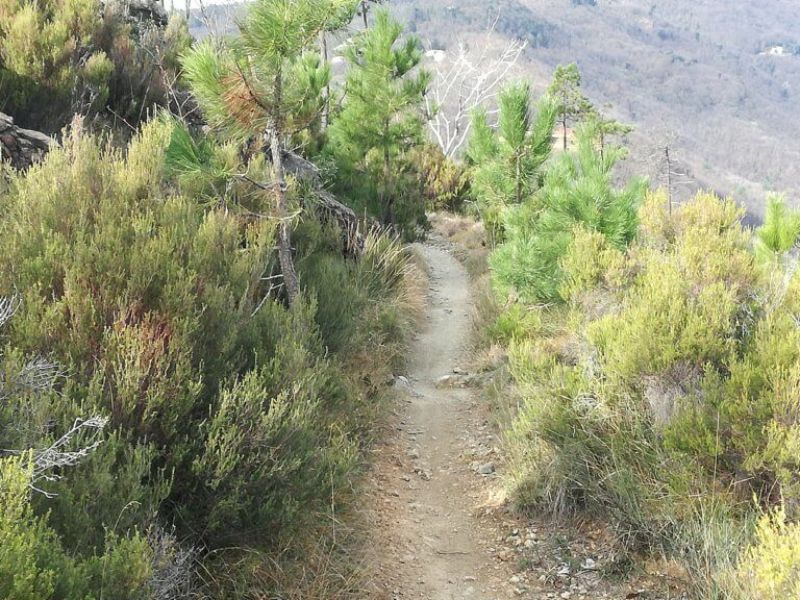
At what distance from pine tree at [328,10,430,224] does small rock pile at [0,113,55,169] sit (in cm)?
602

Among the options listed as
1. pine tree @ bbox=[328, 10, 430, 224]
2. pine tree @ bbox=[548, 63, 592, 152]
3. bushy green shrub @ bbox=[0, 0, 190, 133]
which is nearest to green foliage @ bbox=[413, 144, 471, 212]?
pine tree @ bbox=[548, 63, 592, 152]

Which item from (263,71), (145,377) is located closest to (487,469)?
(145,377)

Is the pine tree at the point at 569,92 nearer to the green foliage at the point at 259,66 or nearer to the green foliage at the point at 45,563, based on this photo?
the green foliage at the point at 259,66

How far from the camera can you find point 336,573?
3.28 m

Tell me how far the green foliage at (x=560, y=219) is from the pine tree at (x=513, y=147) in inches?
17.0

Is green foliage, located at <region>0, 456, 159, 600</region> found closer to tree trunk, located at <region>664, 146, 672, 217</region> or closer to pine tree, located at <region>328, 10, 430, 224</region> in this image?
tree trunk, located at <region>664, 146, 672, 217</region>

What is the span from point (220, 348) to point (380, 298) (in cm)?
496

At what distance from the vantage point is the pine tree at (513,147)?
746cm

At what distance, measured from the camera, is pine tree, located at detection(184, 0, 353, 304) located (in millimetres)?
4020

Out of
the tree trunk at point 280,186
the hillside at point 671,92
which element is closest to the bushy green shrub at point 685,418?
the tree trunk at point 280,186

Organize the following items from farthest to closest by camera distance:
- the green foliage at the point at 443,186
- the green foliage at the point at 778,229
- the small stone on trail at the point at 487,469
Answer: the green foliage at the point at 443,186, the green foliage at the point at 778,229, the small stone on trail at the point at 487,469

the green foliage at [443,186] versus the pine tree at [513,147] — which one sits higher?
the pine tree at [513,147]

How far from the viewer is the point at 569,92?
2044cm

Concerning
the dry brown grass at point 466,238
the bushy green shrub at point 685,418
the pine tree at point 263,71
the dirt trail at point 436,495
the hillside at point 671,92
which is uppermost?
the hillside at point 671,92
